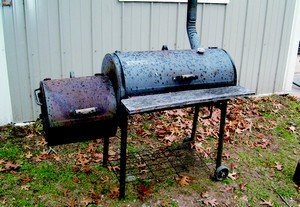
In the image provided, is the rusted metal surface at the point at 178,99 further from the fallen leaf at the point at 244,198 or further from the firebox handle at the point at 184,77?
the fallen leaf at the point at 244,198

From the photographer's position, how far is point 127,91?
138 inches

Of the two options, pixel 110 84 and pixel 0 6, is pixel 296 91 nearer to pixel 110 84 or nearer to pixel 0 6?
pixel 110 84

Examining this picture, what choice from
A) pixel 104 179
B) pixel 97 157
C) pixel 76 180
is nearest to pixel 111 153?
pixel 97 157

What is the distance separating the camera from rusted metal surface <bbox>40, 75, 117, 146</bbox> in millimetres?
3244

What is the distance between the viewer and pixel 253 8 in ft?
21.1

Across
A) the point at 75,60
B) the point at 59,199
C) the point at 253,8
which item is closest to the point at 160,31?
the point at 75,60

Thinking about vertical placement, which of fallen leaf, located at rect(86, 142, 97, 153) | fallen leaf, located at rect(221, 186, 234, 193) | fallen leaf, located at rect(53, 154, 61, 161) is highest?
fallen leaf, located at rect(86, 142, 97, 153)

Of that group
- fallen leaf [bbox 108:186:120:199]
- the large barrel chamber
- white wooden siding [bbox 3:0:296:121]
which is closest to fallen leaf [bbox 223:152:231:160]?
the large barrel chamber

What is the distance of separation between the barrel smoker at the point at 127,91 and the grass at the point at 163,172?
510 millimetres

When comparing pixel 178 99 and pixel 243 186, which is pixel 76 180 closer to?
pixel 178 99

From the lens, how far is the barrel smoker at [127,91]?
3.29 metres

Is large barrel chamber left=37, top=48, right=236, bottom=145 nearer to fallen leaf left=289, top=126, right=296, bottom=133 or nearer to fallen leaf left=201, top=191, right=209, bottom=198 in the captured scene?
fallen leaf left=201, top=191, right=209, bottom=198

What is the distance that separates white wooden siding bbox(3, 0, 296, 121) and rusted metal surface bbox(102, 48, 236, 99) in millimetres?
1663

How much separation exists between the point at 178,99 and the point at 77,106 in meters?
1.00
